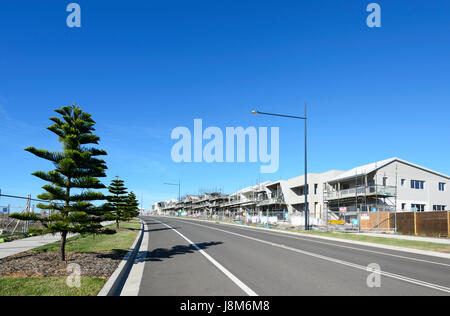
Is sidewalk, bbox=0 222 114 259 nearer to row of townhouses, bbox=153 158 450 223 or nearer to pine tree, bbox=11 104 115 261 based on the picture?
pine tree, bbox=11 104 115 261

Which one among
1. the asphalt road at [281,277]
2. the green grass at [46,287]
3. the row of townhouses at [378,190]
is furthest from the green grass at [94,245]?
the row of townhouses at [378,190]

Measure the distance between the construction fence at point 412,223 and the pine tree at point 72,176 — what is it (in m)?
23.6

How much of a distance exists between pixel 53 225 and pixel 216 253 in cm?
588

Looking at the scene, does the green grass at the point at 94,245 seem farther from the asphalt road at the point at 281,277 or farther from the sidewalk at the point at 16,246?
the asphalt road at the point at 281,277

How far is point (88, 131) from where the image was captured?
31.5 feet

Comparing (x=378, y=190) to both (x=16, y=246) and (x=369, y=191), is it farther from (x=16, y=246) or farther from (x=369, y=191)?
(x=16, y=246)

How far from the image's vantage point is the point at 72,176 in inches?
366

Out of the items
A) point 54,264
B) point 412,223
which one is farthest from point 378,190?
point 54,264

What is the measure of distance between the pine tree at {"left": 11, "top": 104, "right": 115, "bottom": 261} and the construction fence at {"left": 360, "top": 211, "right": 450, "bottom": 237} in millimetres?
23643

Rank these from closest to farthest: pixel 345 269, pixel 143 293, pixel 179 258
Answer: pixel 143 293 < pixel 345 269 < pixel 179 258

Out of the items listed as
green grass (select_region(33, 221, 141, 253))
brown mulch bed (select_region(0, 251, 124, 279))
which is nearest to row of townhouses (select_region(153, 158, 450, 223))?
green grass (select_region(33, 221, 141, 253))

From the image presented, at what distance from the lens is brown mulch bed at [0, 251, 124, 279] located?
7434 millimetres
